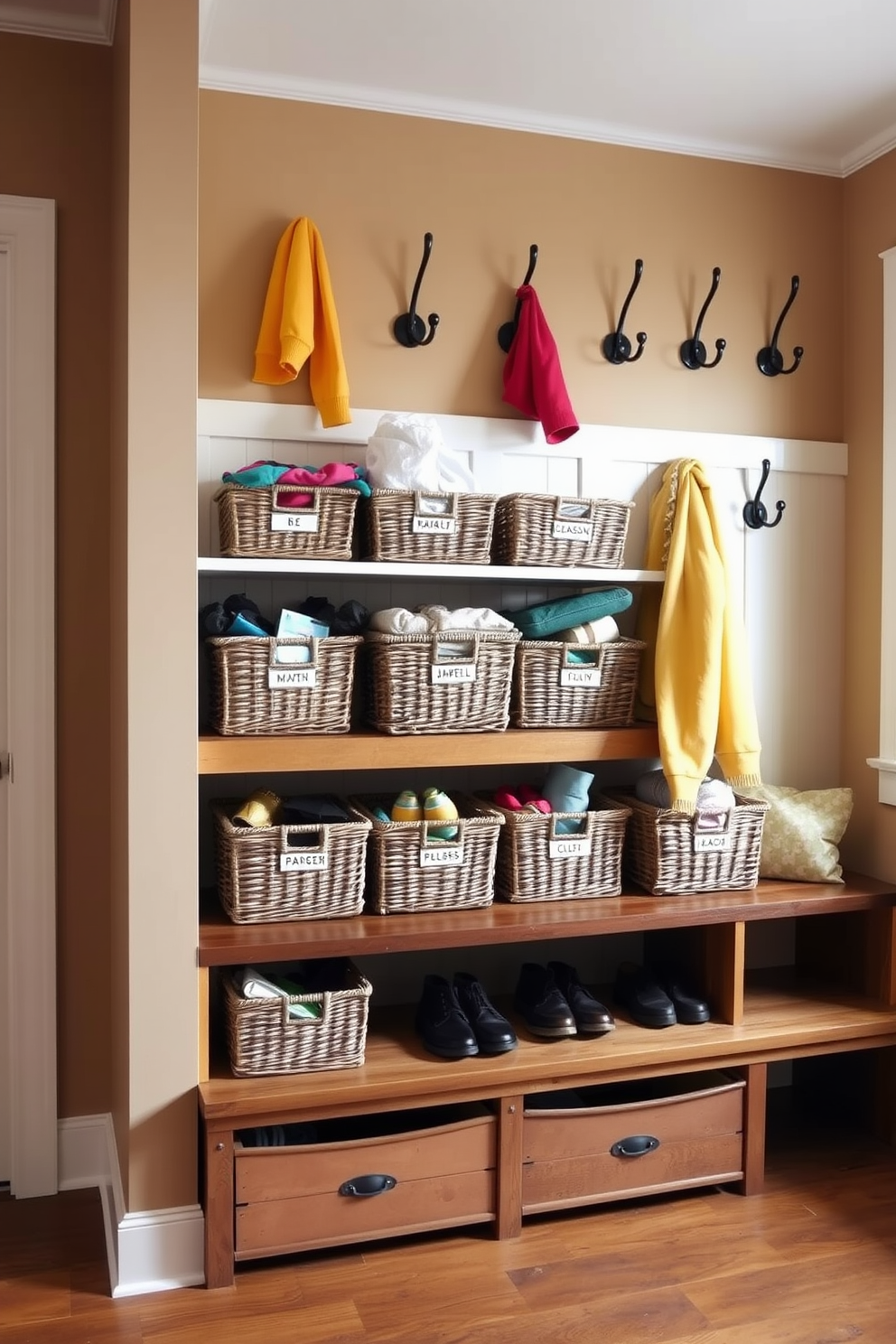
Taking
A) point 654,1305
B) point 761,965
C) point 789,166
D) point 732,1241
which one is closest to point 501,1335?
point 654,1305

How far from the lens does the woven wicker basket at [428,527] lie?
2379 mm

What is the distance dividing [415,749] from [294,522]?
0.53m

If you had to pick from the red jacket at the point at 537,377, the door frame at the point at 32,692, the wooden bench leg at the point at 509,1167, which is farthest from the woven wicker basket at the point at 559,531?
the wooden bench leg at the point at 509,1167

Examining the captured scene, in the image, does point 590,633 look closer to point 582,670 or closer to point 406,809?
point 582,670

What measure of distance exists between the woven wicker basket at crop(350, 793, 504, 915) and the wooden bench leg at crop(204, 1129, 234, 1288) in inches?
20.9

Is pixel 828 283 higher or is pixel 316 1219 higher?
pixel 828 283

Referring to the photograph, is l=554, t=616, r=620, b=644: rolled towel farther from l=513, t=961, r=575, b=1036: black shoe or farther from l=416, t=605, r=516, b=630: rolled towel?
l=513, t=961, r=575, b=1036: black shoe

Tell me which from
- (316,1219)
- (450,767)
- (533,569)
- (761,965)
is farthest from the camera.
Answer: (761,965)

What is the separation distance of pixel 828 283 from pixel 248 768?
6.55 feet

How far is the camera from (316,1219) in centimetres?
Answer: 220

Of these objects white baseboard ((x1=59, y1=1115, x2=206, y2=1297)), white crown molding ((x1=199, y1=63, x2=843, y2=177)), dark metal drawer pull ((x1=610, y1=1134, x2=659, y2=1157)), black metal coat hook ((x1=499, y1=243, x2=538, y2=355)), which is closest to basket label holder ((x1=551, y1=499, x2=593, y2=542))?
black metal coat hook ((x1=499, y1=243, x2=538, y2=355))

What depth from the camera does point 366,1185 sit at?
222 cm

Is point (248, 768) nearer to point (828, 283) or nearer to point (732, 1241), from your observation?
point (732, 1241)

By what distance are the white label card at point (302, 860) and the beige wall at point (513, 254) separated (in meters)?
1.02
